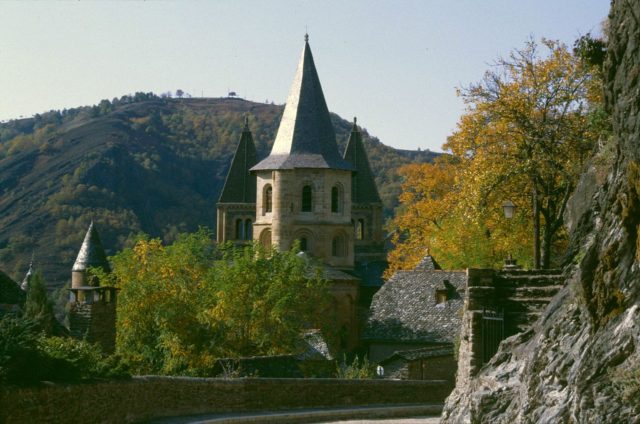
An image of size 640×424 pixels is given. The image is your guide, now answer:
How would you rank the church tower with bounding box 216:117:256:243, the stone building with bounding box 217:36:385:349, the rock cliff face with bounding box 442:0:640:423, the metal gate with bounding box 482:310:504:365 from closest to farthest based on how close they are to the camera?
the rock cliff face with bounding box 442:0:640:423 → the metal gate with bounding box 482:310:504:365 → the stone building with bounding box 217:36:385:349 → the church tower with bounding box 216:117:256:243

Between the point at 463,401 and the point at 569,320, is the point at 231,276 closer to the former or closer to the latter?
the point at 463,401

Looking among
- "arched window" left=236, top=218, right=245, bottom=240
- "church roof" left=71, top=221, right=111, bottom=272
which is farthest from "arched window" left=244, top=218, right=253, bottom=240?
"church roof" left=71, top=221, right=111, bottom=272

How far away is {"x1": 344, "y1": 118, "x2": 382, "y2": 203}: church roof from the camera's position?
10162 centimetres

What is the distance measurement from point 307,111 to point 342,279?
35.3 ft

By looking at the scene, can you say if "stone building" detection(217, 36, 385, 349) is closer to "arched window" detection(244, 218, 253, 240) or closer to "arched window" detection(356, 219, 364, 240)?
"arched window" detection(244, 218, 253, 240)

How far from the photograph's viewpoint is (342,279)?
257ft

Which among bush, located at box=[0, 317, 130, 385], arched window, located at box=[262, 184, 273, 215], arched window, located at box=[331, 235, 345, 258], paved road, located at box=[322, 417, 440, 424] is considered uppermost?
arched window, located at box=[262, 184, 273, 215]

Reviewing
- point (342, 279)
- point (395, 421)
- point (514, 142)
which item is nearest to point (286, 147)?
point (342, 279)

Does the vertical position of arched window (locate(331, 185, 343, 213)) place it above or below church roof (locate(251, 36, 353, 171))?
below

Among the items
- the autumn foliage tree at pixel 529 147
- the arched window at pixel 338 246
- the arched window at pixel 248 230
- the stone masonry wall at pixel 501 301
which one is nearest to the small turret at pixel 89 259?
the arched window at pixel 338 246

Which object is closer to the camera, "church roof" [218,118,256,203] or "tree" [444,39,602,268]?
"tree" [444,39,602,268]

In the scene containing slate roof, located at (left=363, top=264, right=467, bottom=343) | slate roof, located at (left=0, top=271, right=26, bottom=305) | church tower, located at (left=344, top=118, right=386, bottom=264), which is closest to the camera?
slate roof, located at (left=0, top=271, right=26, bottom=305)

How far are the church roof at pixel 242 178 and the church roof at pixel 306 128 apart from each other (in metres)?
16.5

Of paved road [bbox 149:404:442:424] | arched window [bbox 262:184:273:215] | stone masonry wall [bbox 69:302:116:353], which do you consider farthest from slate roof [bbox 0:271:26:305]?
arched window [bbox 262:184:273:215]
